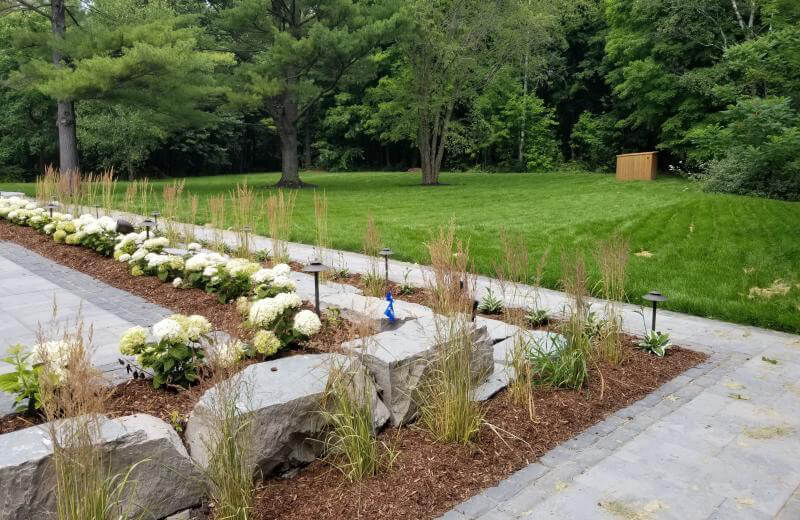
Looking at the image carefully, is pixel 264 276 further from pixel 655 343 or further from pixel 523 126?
pixel 523 126

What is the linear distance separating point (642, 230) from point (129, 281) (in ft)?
20.4

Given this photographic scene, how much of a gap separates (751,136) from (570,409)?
32.5 feet

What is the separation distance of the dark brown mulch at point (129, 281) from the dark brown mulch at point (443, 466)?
3.51 ft

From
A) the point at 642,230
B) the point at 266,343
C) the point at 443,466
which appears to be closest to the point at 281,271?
the point at 266,343

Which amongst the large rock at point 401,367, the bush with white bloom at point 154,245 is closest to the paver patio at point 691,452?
the large rock at point 401,367

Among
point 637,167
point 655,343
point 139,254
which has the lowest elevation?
point 655,343

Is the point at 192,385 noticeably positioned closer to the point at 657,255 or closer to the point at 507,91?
the point at 657,255

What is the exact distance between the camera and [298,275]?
564 centimetres

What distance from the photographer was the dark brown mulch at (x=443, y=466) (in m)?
2.12

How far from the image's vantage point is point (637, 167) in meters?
17.4

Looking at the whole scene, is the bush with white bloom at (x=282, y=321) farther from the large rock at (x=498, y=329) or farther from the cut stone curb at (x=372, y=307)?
the large rock at (x=498, y=329)

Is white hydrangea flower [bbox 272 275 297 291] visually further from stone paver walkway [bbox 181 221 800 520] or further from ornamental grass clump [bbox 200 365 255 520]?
stone paver walkway [bbox 181 221 800 520]

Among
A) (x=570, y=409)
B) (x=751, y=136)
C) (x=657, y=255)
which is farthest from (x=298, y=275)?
(x=751, y=136)

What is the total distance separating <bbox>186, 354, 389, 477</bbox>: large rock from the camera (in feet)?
7.28
